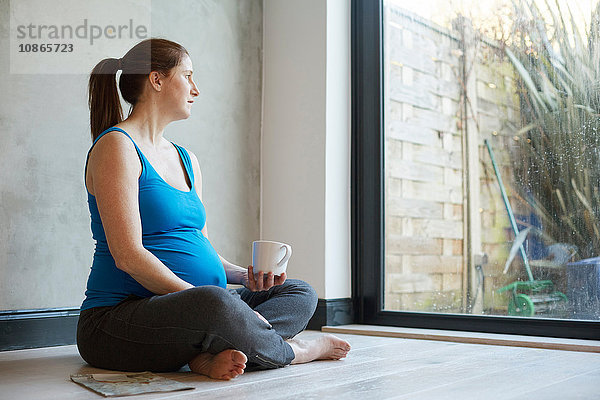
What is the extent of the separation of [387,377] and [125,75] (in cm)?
117

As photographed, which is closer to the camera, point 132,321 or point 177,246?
point 132,321

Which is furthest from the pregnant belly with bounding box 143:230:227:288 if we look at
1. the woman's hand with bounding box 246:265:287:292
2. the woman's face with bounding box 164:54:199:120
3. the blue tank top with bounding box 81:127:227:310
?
the woman's face with bounding box 164:54:199:120

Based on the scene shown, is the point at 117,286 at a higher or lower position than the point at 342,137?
lower

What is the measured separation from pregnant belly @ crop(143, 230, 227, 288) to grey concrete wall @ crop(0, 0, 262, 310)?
0.65 m

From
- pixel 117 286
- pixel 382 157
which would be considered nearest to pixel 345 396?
pixel 117 286

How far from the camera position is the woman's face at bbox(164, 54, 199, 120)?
7.08ft

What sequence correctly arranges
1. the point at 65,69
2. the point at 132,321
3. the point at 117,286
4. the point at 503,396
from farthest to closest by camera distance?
1. the point at 65,69
2. the point at 117,286
3. the point at 132,321
4. the point at 503,396

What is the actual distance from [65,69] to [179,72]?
602 mm

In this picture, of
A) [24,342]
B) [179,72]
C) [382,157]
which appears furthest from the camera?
[382,157]

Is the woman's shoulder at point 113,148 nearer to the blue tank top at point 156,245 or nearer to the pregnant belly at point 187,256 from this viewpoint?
the blue tank top at point 156,245

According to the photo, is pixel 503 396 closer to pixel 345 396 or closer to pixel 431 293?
pixel 345 396

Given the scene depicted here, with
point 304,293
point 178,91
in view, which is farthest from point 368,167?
point 178,91

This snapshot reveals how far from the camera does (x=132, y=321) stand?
5.96 ft

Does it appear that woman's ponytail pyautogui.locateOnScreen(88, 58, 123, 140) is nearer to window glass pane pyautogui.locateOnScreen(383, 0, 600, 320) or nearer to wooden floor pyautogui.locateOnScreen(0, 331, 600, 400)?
wooden floor pyautogui.locateOnScreen(0, 331, 600, 400)
